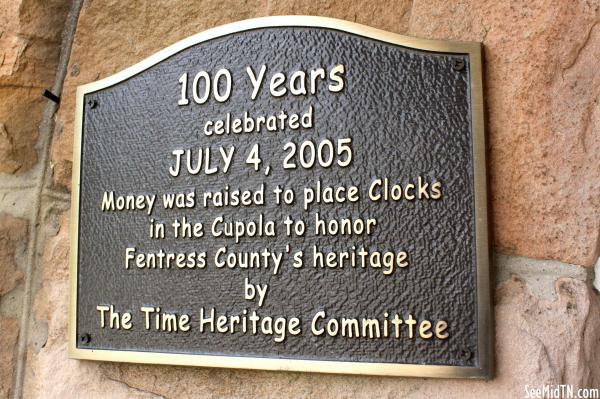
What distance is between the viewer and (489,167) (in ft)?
4.44

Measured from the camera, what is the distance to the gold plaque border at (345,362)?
1303 millimetres

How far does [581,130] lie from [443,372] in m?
0.56

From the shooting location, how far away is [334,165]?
1.44 meters

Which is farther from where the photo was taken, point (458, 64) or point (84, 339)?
point (84, 339)

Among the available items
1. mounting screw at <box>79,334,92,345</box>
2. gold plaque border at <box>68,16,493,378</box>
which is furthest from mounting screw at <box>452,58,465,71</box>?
Result: mounting screw at <box>79,334,92,345</box>

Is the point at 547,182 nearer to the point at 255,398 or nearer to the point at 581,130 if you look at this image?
the point at 581,130

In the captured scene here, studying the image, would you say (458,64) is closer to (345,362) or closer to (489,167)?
(489,167)

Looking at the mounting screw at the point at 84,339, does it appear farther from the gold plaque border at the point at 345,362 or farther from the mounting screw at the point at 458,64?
the mounting screw at the point at 458,64

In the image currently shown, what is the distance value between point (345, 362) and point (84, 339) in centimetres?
68

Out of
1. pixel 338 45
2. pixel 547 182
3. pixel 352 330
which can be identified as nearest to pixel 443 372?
pixel 352 330

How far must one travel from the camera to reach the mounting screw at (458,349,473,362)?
51.3 inches

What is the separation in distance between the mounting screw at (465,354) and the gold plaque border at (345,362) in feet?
0.07

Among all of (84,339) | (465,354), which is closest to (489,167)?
(465,354)

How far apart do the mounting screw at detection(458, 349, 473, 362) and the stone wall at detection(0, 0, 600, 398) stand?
0.06 m
